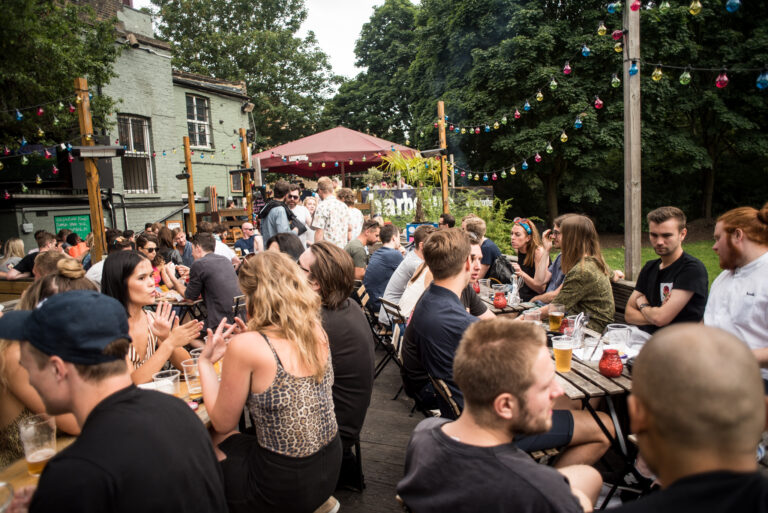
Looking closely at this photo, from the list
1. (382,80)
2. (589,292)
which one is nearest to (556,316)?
(589,292)

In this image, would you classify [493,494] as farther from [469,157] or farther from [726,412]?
[469,157]

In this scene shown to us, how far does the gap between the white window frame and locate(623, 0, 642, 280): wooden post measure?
627 inches

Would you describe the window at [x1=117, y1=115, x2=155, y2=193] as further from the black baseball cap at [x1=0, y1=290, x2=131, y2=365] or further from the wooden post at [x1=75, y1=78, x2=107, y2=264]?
the black baseball cap at [x1=0, y1=290, x2=131, y2=365]

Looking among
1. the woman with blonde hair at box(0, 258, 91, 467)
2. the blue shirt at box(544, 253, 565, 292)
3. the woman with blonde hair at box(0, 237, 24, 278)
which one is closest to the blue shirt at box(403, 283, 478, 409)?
the woman with blonde hair at box(0, 258, 91, 467)

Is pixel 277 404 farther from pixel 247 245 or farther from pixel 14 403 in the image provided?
pixel 247 245

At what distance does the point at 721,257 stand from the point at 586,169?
16.0 metres

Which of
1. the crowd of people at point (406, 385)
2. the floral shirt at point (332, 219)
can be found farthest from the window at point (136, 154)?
the crowd of people at point (406, 385)

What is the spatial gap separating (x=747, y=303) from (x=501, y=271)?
10.5ft

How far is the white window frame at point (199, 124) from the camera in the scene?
1795 cm

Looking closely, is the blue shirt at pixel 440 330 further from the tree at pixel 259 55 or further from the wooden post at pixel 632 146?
the tree at pixel 259 55

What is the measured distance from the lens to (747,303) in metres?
2.79

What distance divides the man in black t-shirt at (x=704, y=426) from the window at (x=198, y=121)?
18997mm

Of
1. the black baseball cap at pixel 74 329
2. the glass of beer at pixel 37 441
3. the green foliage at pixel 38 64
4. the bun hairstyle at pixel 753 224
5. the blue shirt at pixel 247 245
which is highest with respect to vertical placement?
the green foliage at pixel 38 64

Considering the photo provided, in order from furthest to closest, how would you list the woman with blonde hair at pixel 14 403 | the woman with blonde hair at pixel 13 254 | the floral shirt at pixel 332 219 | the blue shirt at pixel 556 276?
the woman with blonde hair at pixel 13 254
the floral shirt at pixel 332 219
the blue shirt at pixel 556 276
the woman with blonde hair at pixel 14 403
